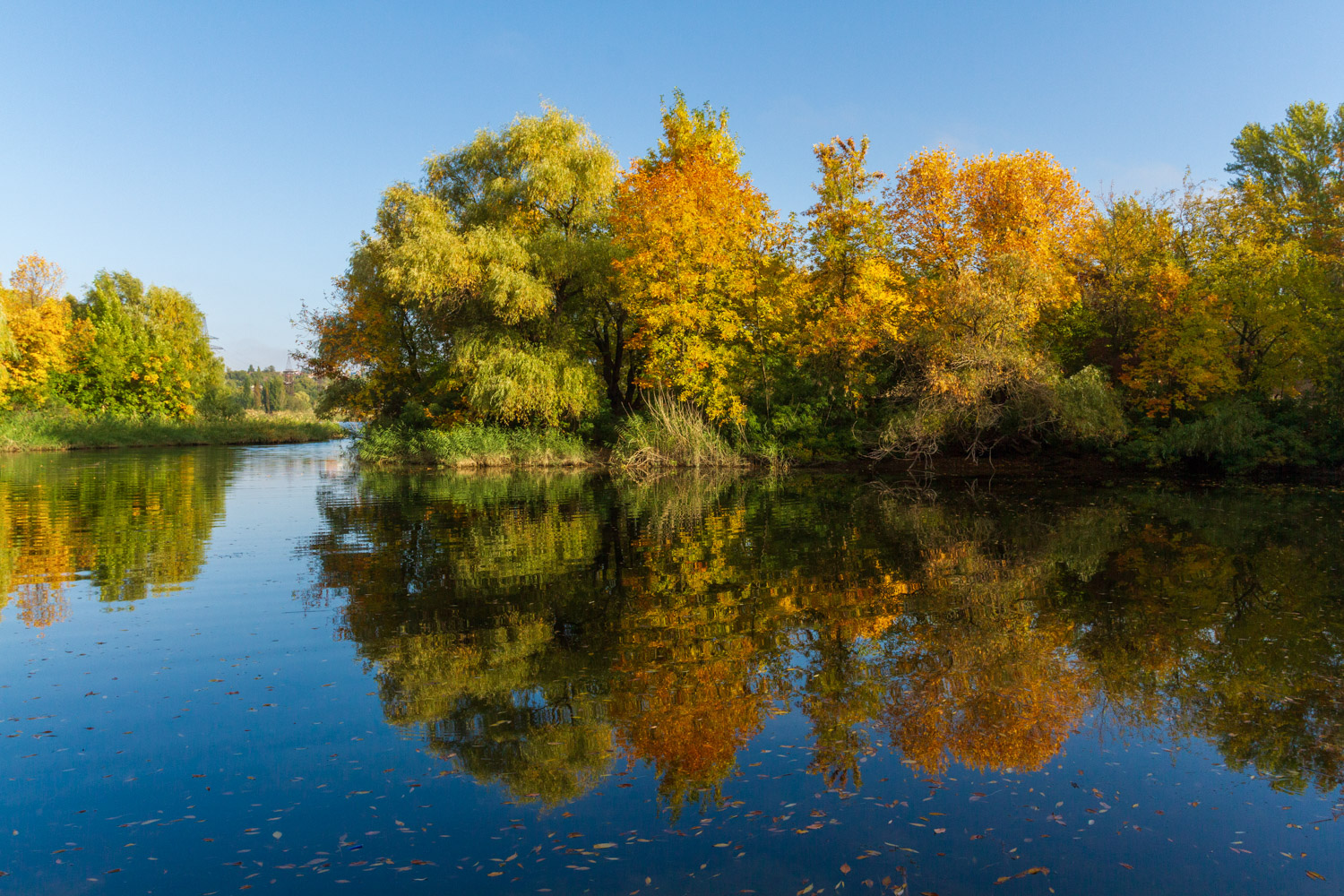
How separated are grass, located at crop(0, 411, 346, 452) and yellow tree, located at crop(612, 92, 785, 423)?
31114 mm

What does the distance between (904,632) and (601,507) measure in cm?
1396

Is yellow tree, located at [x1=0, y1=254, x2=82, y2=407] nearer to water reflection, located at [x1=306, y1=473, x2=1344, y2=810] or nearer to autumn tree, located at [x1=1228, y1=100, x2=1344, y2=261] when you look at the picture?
water reflection, located at [x1=306, y1=473, x2=1344, y2=810]

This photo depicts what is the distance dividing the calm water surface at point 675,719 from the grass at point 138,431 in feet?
153

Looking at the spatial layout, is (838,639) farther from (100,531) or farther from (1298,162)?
(1298,162)

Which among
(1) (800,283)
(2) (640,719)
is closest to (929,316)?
(1) (800,283)

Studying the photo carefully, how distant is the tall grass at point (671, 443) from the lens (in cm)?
3475

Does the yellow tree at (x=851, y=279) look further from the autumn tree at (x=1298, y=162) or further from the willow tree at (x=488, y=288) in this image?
Result: the autumn tree at (x=1298, y=162)

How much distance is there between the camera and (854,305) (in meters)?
33.3

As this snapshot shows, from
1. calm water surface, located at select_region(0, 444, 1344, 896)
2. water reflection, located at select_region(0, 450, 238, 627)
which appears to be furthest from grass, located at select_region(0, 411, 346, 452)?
calm water surface, located at select_region(0, 444, 1344, 896)

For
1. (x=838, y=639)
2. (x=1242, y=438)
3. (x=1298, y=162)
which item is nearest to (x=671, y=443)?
(x=1242, y=438)

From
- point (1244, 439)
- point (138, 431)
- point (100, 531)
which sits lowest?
point (100, 531)

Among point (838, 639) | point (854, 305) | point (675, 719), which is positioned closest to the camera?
point (675, 719)

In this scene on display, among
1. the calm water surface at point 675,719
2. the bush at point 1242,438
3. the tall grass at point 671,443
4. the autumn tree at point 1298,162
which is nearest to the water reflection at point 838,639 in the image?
the calm water surface at point 675,719

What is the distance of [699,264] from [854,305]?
7015mm
